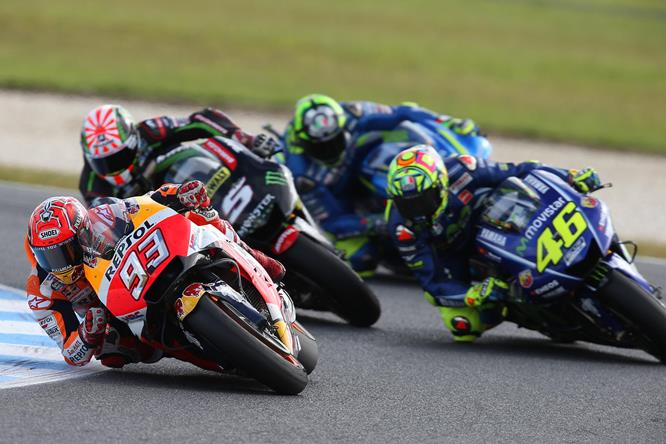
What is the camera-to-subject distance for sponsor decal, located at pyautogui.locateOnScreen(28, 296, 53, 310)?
6.73 m

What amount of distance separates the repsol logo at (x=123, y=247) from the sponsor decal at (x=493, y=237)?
2755 millimetres

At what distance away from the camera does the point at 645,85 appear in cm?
2955

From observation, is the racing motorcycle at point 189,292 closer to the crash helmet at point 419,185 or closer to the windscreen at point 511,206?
the crash helmet at point 419,185

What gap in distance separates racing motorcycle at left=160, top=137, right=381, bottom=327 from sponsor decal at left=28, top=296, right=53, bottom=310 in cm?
200

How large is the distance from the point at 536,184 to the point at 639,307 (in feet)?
3.72

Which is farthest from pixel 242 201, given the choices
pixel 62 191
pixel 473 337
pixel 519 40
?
pixel 519 40

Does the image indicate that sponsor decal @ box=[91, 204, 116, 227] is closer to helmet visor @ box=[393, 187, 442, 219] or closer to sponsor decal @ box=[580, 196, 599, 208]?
helmet visor @ box=[393, 187, 442, 219]

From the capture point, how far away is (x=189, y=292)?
604 cm

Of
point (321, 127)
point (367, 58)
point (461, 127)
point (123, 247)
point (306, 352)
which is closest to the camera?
point (123, 247)

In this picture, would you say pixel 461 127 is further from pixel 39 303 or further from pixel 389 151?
pixel 39 303

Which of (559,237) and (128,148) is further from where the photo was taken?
(128,148)

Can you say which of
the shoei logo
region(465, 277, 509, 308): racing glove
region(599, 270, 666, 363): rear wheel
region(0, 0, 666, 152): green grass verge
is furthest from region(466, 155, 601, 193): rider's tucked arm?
region(0, 0, 666, 152): green grass verge

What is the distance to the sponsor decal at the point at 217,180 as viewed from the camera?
28.2 feet

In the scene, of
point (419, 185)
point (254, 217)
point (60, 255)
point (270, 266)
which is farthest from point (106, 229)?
point (419, 185)
